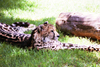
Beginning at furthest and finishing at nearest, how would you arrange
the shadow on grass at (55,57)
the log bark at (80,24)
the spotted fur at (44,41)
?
the log bark at (80,24) < the spotted fur at (44,41) < the shadow on grass at (55,57)

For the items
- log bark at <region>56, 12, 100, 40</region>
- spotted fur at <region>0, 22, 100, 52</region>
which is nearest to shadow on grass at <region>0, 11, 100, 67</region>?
spotted fur at <region>0, 22, 100, 52</region>

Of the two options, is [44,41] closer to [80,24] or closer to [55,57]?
[55,57]

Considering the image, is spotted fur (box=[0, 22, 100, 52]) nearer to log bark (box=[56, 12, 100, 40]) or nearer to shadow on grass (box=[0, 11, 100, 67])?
shadow on grass (box=[0, 11, 100, 67])

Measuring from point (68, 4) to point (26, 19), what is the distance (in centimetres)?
339

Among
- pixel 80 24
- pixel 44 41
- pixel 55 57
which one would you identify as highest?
pixel 80 24

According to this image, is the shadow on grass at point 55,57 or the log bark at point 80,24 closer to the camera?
the shadow on grass at point 55,57

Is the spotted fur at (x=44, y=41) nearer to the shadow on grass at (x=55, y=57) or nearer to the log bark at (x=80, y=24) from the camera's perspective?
the shadow on grass at (x=55, y=57)

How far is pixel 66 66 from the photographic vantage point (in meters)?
2.66

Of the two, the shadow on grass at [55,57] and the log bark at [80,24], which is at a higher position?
the log bark at [80,24]

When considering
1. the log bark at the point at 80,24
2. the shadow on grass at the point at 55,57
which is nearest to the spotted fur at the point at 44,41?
the shadow on grass at the point at 55,57

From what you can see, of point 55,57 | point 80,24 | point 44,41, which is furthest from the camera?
point 80,24

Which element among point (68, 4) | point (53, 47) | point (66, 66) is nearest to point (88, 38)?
point (53, 47)

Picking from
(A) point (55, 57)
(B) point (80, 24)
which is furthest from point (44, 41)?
(B) point (80, 24)

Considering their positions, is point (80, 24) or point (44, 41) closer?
point (44, 41)
